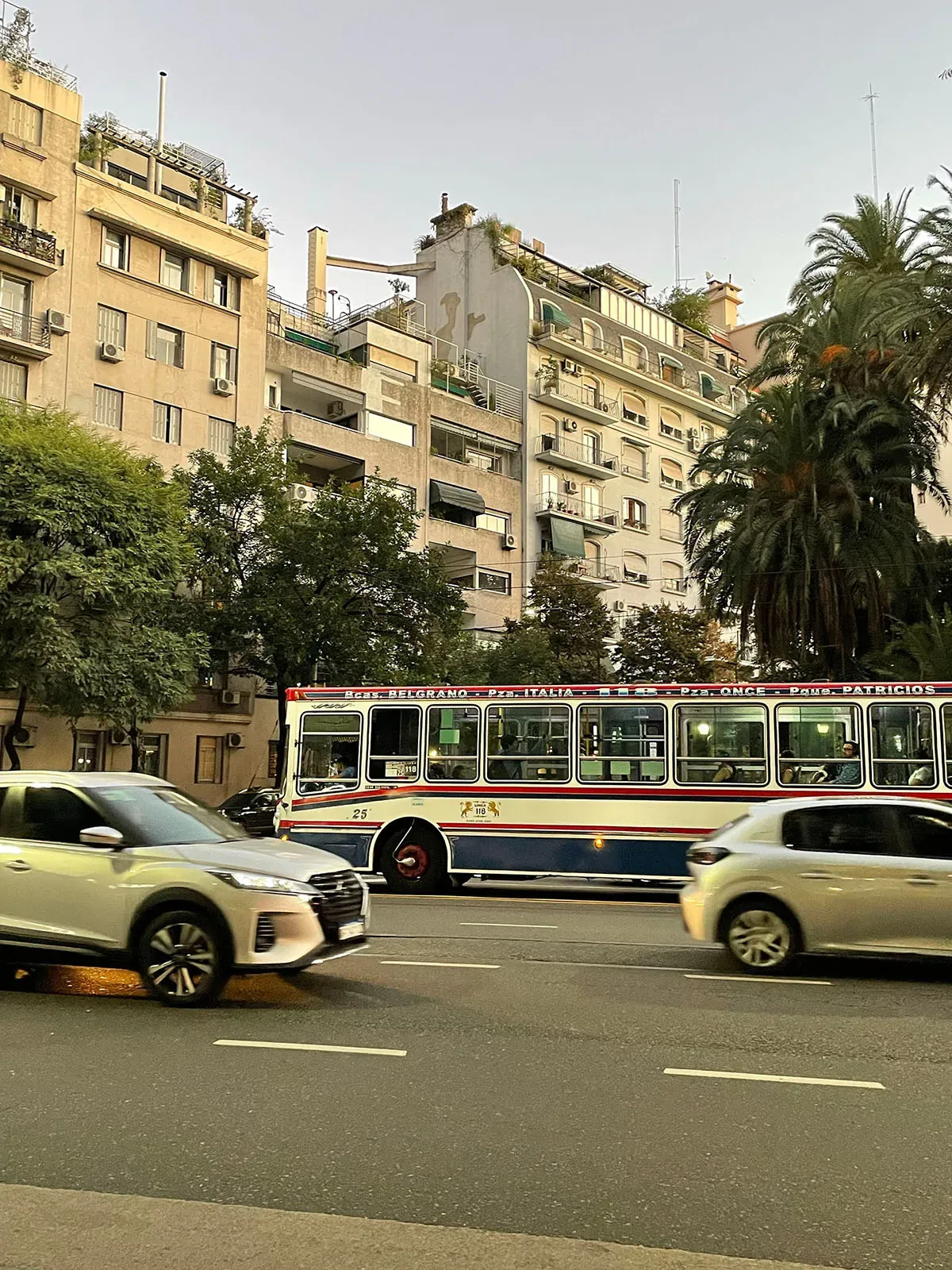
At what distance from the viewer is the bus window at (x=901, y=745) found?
52.3 ft

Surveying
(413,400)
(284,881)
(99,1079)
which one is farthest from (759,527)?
(99,1079)

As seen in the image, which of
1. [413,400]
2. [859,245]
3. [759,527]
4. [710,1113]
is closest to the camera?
[710,1113]

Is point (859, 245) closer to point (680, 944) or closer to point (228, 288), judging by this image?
point (228, 288)

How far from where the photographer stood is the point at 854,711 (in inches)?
642

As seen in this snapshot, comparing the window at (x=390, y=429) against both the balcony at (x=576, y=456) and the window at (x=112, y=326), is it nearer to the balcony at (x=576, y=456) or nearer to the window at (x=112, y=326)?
the balcony at (x=576, y=456)

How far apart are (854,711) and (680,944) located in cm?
580

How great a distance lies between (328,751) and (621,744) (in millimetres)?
4651

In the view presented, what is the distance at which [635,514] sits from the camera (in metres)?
56.9

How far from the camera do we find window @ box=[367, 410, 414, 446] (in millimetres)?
43344

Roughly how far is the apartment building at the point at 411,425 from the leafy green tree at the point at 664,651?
5.61 m

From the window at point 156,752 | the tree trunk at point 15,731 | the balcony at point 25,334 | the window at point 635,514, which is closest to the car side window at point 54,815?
the tree trunk at point 15,731

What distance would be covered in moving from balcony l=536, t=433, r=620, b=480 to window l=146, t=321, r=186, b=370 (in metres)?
17.7

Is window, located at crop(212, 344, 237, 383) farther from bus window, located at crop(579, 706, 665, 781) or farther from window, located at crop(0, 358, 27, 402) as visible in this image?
bus window, located at crop(579, 706, 665, 781)

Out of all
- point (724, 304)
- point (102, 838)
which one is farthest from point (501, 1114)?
point (724, 304)
